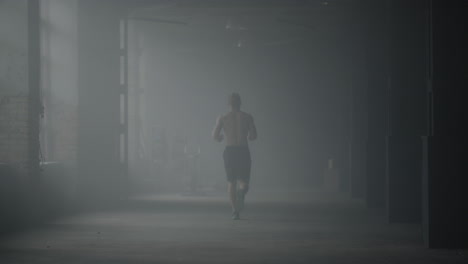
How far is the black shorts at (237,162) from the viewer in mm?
12148

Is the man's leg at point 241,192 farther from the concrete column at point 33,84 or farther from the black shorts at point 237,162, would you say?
the concrete column at point 33,84

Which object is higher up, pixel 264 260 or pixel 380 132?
pixel 380 132

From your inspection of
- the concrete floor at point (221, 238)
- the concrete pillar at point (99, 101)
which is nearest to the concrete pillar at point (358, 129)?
the concrete floor at point (221, 238)

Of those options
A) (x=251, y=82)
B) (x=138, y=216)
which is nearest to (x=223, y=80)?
(x=251, y=82)

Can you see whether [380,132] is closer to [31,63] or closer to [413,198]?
[413,198]

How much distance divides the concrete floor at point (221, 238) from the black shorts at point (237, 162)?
2.13 feet

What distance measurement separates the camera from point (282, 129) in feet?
79.3

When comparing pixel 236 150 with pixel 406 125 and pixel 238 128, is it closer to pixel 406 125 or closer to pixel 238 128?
pixel 238 128

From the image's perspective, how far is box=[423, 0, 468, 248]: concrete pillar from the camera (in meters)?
8.49

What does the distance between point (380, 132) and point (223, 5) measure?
495 centimetres

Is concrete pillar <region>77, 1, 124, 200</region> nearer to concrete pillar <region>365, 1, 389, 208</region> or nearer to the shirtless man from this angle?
the shirtless man

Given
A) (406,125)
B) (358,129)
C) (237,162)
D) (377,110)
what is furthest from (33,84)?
(358,129)

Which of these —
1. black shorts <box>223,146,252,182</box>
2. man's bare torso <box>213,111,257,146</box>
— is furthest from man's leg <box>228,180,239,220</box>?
man's bare torso <box>213,111,257,146</box>

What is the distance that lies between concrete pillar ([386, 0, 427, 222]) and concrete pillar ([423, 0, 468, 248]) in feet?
9.71
